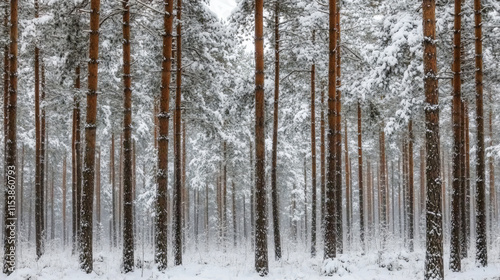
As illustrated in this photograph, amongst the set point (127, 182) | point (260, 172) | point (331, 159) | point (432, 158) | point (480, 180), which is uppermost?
point (432, 158)

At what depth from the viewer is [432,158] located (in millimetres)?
9336

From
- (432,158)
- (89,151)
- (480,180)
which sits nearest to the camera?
(432,158)

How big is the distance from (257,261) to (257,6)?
24.9 ft

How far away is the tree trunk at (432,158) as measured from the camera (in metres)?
9.17

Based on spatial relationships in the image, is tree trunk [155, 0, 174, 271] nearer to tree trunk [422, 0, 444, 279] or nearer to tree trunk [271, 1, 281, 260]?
tree trunk [271, 1, 281, 260]

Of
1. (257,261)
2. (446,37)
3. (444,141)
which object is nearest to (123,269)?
(257,261)

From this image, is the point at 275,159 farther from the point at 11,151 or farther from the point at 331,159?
the point at 11,151

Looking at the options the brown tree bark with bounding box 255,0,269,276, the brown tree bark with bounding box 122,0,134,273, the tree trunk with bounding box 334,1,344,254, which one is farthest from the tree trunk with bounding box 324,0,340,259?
the brown tree bark with bounding box 122,0,134,273

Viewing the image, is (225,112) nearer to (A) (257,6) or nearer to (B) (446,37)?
(A) (257,6)

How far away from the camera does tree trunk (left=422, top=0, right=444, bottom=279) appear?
917 cm

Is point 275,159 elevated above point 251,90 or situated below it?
below

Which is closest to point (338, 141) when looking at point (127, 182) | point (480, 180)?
point (480, 180)

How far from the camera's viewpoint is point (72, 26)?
12180mm

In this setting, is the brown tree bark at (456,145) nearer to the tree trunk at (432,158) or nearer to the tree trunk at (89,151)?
the tree trunk at (432,158)
